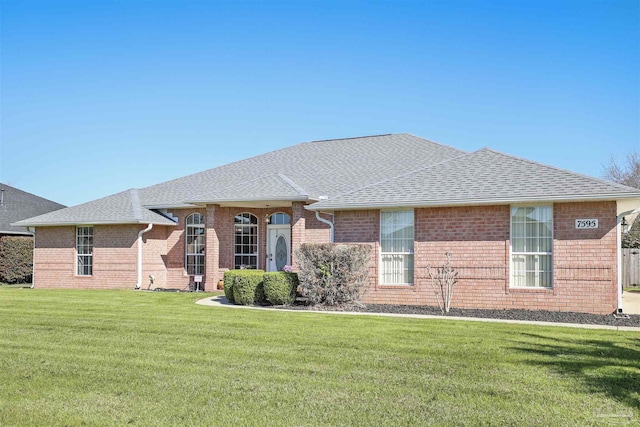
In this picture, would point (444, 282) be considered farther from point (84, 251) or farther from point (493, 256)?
point (84, 251)

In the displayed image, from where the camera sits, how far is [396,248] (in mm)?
17359

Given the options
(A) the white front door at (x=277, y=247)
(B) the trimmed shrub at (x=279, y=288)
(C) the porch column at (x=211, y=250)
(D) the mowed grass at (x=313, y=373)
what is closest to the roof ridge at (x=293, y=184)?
(A) the white front door at (x=277, y=247)

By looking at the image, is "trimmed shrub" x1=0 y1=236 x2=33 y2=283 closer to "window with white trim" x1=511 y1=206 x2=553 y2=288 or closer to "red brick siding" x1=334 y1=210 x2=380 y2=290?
"red brick siding" x1=334 y1=210 x2=380 y2=290

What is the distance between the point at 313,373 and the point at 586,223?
32.2 ft

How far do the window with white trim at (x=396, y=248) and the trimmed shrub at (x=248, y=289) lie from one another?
3.54 meters

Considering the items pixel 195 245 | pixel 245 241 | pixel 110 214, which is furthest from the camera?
pixel 110 214

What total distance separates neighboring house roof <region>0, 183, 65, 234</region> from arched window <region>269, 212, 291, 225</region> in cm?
1437

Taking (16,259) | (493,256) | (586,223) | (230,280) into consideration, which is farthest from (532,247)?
(16,259)

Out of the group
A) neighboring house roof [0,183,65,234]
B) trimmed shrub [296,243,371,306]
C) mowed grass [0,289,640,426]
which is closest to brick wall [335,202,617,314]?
trimmed shrub [296,243,371,306]

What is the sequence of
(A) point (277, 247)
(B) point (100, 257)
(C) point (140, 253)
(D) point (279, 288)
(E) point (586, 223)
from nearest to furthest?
(E) point (586, 223) → (D) point (279, 288) → (A) point (277, 247) → (C) point (140, 253) → (B) point (100, 257)

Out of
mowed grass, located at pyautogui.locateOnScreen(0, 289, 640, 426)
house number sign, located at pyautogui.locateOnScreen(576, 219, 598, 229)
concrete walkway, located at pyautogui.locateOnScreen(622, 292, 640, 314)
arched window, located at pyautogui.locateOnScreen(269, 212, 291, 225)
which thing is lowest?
concrete walkway, located at pyautogui.locateOnScreen(622, 292, 640, 314)

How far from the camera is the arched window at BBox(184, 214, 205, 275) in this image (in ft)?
80.0

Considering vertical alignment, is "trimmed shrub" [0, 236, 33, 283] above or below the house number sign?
below

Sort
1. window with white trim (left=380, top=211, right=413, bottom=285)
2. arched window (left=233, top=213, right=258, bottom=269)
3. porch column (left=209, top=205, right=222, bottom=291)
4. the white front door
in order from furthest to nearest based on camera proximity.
Answer: arched window (left=233, top=213, right=258, bottom=269) → the white front door → porch column (left=209, top=205, right=222, bottom=291) → window with white trim (left=380, top=211, right=413, bottom=285)
